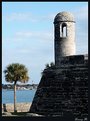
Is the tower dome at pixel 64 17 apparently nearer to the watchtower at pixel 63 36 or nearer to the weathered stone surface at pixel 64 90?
the watchtower at pixel 63 36

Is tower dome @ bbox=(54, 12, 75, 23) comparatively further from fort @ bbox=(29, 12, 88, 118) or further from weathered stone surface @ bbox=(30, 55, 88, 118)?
weathered stone surface @ bbox=(30, 55, 88, 118)

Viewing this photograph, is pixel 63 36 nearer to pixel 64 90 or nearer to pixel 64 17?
pixel 64 17

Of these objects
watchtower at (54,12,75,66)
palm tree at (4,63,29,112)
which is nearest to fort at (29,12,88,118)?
watchtower at (54,12,75,66)

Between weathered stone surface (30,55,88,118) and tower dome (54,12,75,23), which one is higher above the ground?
tower dome (54,12,75,23)

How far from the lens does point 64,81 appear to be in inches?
642

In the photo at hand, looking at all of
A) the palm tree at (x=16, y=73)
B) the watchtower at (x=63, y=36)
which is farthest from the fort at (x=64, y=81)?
the palm tree at (x=16, y=73)

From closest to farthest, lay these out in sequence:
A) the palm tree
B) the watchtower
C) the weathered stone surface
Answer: the weathered stone surface → the watchtower → the palm tree

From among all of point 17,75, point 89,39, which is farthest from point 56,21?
point 89,39

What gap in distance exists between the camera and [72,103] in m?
15.4

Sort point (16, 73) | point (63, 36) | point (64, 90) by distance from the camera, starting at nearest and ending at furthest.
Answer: point (64, 90) → point (63, 36) → point (16, 73)

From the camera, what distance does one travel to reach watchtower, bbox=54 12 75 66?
17.9 meters

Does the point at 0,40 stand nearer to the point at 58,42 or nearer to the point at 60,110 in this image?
the point at 60,110

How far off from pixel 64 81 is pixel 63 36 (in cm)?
261

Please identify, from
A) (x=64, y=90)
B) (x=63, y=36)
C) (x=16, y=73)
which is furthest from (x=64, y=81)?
(x=16, y=73)
